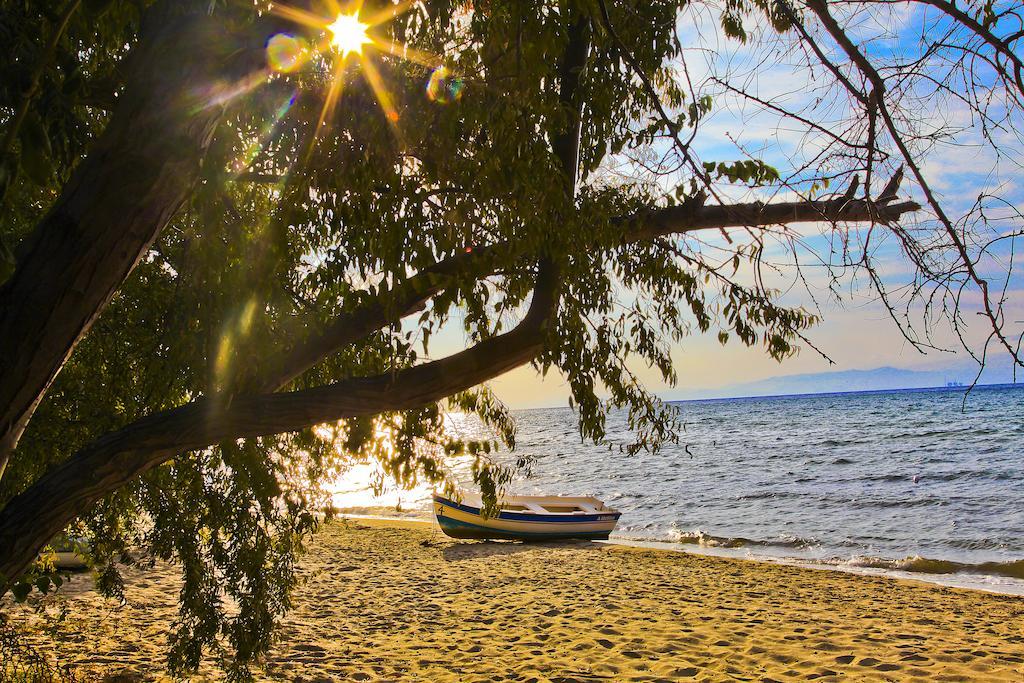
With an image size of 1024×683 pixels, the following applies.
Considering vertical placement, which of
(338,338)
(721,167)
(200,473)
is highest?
(721,167)

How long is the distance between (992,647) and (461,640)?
6978mm

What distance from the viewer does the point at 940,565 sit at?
52.8 ft

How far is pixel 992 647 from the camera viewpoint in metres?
9.34

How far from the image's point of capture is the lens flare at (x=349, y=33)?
294cm

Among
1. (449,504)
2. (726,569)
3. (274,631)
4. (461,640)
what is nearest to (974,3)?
(274,631)

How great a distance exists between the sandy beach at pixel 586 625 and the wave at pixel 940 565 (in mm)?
2158

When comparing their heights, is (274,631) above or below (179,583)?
above

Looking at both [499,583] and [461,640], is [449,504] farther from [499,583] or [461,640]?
[461,640]

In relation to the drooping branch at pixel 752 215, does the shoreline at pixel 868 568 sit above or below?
below

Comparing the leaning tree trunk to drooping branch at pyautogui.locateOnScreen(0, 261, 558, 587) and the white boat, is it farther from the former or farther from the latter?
the white boat

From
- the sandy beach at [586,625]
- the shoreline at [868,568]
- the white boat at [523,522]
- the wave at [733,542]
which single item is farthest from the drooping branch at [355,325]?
the wave at [733,542]

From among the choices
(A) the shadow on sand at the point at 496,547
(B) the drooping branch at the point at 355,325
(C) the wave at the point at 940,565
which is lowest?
(C) the wave at the point at 940,565

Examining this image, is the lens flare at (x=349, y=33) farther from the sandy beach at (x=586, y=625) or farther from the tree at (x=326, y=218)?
the sandy beach at (x=586, y=625)

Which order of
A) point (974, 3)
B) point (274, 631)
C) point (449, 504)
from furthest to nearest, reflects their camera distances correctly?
point (449, 504)
point (274, 631)
point (974, 3)
